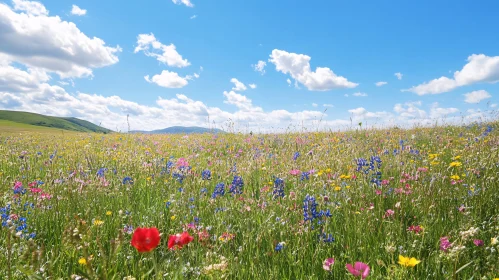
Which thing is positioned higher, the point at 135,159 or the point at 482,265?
the point at 135,159

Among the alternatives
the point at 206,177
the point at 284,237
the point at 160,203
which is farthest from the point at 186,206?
the point at 284,237

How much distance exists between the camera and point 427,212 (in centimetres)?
287

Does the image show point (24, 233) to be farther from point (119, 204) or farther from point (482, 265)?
point (482, 265)

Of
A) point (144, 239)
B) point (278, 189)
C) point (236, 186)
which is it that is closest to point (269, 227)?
point (278, 189)

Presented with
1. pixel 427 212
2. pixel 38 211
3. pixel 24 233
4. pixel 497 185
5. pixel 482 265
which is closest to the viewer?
pixel 482 265

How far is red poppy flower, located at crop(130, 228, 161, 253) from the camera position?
1062mm

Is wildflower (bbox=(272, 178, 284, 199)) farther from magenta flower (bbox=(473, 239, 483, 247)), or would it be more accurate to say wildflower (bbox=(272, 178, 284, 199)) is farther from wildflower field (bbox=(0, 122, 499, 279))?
magenta flower (bbox=(473, 239, 483, 247))

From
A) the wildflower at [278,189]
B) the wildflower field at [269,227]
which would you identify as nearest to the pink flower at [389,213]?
the wildflower field at [269,227]

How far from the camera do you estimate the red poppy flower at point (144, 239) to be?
106cm

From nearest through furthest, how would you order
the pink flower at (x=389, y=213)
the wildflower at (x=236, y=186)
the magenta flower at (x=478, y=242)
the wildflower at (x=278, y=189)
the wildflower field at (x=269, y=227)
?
1. the wildflower field at (x=269, y=227)
2. the magenta flower at (x=478, y=242)
3. the pink flower at (x=389, y=213)
4. the wildflower at (x=278, y=189)
5. the wildflower at (x=236, y=186)

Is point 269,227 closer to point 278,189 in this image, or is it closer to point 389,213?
point 278,189

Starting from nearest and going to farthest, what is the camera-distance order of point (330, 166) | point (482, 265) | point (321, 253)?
1. point (482, 265)
2. point (321, 253)
3. point (330, 166)

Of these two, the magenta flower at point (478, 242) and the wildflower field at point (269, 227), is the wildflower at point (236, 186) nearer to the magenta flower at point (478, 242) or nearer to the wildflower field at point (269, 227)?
the wildflower field at point (269, 227)

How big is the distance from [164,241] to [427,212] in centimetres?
247
